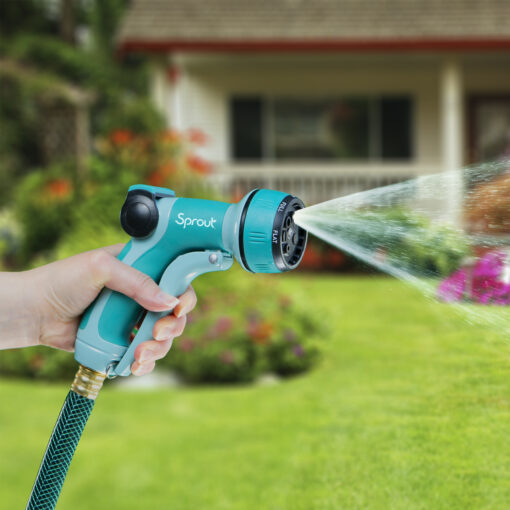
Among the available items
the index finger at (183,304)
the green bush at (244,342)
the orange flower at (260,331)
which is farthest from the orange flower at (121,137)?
the index finger at (183,304)

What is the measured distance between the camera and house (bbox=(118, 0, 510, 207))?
428 inches

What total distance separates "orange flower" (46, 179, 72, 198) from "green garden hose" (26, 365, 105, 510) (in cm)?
918

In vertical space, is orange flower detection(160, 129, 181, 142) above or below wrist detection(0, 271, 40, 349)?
above

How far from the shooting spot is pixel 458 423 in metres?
0.97

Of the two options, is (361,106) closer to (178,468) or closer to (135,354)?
(178,468)

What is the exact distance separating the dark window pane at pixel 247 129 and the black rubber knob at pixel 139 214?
11545 millimetres

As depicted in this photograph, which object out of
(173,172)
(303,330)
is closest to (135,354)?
(303,330)

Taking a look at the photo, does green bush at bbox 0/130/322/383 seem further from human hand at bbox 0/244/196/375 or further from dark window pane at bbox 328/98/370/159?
dark window pane at bbox 328/98/370/159

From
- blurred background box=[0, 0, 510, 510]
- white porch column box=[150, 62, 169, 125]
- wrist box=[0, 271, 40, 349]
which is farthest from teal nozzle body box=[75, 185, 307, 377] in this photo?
white porch column box=[150, 62, 169, 125]

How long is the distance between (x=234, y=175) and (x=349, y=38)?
103 inches

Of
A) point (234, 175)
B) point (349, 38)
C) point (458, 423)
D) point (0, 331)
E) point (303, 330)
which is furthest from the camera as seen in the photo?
point (234, 175)

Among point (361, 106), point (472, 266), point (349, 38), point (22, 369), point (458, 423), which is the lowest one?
point (22, 369)

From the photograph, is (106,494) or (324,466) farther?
(106,494)

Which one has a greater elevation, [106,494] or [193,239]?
[193,239]
